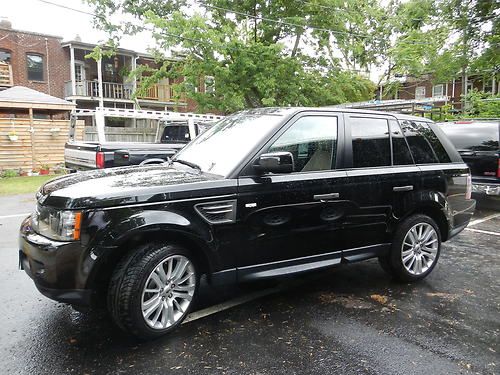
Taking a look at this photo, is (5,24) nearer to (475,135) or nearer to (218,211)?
(475,135)

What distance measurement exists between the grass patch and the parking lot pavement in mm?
7200

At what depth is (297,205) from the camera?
12.1 ft

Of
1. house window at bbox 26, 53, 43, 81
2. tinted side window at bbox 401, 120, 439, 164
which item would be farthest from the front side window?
house window at bbox 26, 53, 43, 81

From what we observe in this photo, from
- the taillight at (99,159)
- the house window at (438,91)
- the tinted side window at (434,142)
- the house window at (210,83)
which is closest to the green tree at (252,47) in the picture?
the house window at (210,83)

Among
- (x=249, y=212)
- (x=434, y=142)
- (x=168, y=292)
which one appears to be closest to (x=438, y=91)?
(x=434, y=142)

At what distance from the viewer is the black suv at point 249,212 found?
116 inches

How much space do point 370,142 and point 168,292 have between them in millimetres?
2540

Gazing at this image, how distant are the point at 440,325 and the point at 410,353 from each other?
657mm

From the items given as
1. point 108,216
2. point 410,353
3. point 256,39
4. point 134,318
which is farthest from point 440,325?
point 256,39

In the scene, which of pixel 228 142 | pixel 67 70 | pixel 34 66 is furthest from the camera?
pixel 67 70

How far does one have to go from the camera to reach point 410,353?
9.89 feet

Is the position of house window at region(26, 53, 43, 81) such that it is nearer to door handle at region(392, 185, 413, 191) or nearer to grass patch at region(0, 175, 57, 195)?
grass patch at region(0, 175, 57, 195)

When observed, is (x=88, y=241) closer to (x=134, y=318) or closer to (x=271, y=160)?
(x=134, y=318)

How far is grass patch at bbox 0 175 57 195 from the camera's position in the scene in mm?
10966
